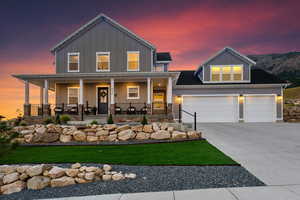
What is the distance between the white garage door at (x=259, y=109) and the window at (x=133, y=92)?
31.4 feet

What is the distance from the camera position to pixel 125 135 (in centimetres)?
798

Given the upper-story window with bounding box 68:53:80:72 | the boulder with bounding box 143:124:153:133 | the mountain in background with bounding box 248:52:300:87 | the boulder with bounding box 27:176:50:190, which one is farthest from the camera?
the mountain in background with bounding box 248:52:300:87

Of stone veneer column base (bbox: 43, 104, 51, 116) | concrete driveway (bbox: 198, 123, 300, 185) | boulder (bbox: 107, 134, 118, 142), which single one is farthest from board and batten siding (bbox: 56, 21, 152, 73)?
concrete driveway (bbox: 198, 123, 300, 185)

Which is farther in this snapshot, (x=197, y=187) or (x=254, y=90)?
(x=254, y=90)

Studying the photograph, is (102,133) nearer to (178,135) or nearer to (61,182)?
(178,135)

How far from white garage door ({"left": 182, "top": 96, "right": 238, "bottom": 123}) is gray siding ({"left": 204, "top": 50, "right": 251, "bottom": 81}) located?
7.00 ft

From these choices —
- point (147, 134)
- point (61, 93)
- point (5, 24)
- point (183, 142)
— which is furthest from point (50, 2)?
point (183, 142)

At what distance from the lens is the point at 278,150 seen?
5953 mm

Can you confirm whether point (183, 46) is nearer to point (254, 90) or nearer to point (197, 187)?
point (254, 90)

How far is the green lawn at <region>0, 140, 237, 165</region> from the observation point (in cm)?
494

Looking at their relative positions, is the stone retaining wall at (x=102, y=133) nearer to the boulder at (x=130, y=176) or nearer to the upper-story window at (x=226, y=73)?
the boulder at (x=130, y=176)

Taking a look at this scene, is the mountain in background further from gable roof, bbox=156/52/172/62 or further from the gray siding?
gable roof, bbox=156/52/172/62

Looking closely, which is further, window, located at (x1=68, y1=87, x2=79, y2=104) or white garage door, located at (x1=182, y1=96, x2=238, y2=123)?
white garage door, located at (x1=182, y1=96, x2=238, y2=123)

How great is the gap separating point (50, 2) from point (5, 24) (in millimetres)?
4150
